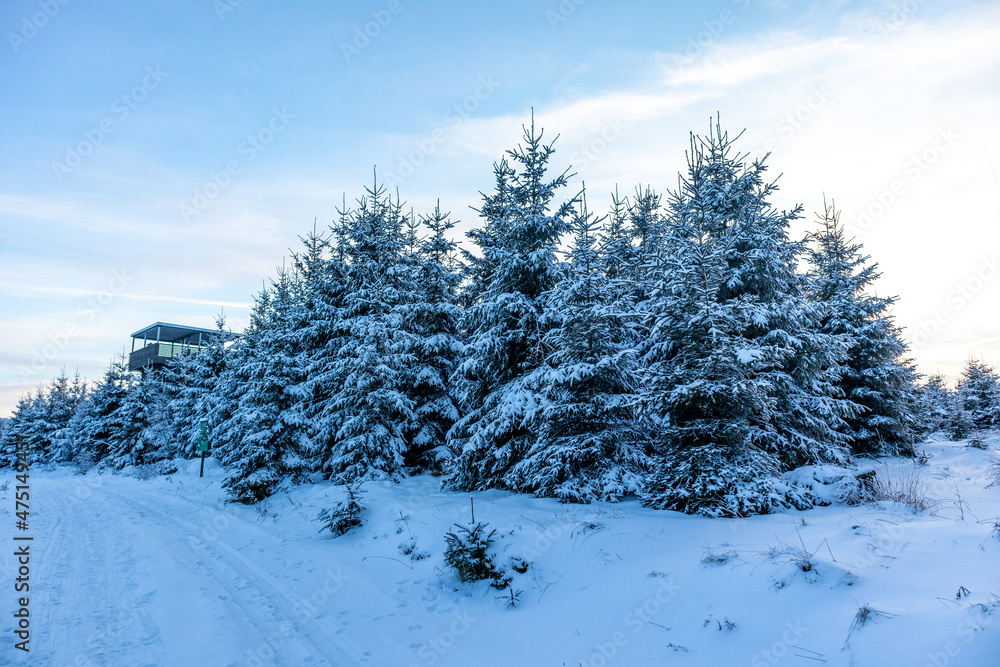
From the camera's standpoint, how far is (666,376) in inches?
370

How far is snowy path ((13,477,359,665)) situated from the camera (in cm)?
552

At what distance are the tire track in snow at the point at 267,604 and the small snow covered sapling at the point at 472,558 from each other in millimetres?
2212

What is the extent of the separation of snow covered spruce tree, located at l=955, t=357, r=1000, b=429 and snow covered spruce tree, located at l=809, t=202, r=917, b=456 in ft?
66.2

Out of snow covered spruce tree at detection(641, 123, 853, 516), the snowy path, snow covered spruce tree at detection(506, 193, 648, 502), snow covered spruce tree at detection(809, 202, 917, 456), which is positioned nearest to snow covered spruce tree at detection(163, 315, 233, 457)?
the snowy path

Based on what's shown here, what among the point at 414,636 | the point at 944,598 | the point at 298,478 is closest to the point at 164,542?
the point at 298,478

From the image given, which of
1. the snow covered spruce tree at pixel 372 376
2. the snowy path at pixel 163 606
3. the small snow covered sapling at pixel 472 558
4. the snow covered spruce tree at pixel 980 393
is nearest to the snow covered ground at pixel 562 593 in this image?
the snowy path at pixel 163 606

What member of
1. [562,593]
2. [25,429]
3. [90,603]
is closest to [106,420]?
[25,429]

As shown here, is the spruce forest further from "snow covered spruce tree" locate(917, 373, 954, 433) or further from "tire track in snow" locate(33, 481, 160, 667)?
"snow covered spruce tree" locate(917, 373, 954, 433)

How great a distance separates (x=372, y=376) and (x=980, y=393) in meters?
47.3

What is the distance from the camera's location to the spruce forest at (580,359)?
30.6 ft

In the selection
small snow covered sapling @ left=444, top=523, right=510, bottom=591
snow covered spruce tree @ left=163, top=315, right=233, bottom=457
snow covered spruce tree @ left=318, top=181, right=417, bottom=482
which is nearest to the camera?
small snow covered sapling @ left=444, top=523, right=510, bottom=591

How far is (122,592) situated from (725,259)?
13.6m

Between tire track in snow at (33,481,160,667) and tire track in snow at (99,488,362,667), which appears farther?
tire track in snow at (99,488,362,667)

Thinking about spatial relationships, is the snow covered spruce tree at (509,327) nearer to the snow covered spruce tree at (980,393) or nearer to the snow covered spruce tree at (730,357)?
the snow covered spruce tree at (730,357)
